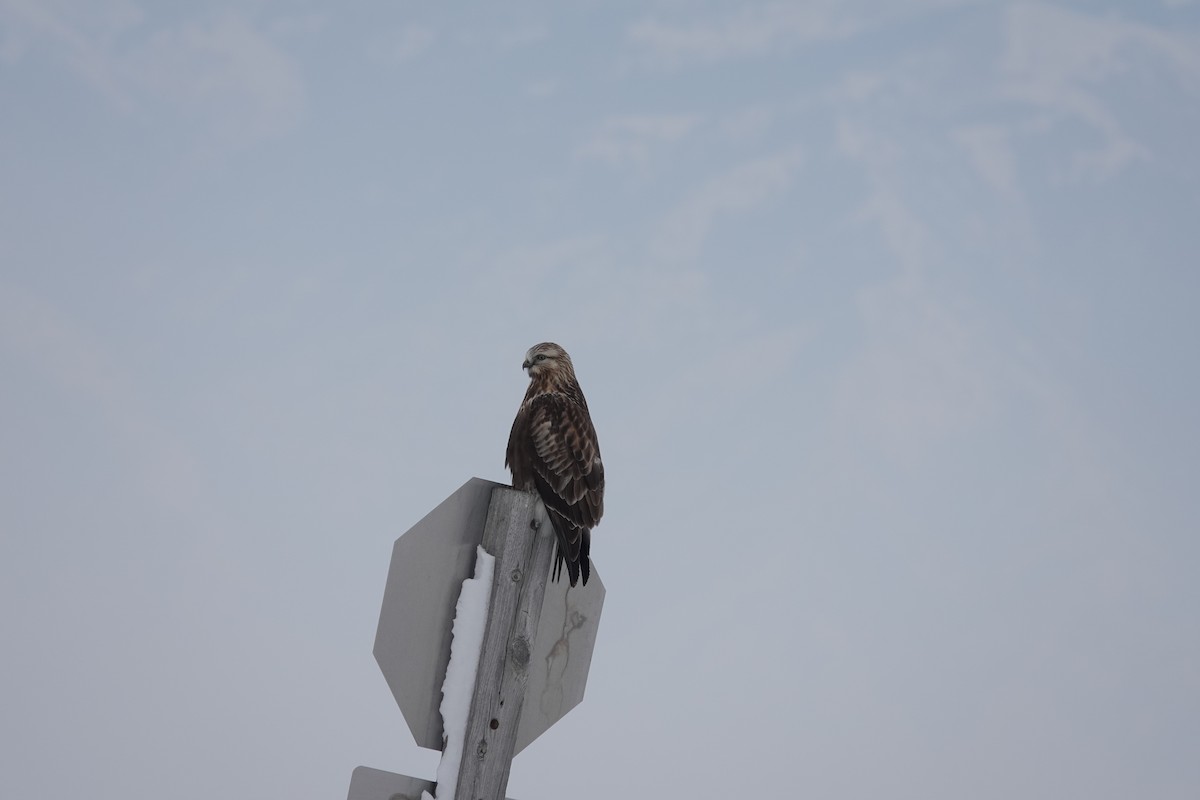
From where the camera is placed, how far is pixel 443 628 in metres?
3.66

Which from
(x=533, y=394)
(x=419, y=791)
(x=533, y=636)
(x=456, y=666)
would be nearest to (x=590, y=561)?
(x=533, y=636)

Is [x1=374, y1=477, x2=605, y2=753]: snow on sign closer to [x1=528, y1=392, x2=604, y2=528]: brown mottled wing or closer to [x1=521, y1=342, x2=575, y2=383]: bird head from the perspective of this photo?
[x1=528, y1=392, x2=604, y2=528]: brown mottled wing

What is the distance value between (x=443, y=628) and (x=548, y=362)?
2.05 metres

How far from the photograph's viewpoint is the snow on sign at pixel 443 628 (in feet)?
11.6

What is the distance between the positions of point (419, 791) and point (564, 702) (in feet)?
1.97

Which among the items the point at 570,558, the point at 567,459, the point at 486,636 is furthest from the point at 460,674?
the point at 567,459

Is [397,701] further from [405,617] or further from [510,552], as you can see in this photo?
[510,552]

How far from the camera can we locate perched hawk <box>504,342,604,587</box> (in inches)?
159

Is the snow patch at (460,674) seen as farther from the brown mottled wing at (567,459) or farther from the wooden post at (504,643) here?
the brown mottled wing at (567,459)

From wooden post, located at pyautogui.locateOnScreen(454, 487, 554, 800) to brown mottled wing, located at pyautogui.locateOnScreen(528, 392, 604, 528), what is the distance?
0.24 m

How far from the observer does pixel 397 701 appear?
355 centimetres

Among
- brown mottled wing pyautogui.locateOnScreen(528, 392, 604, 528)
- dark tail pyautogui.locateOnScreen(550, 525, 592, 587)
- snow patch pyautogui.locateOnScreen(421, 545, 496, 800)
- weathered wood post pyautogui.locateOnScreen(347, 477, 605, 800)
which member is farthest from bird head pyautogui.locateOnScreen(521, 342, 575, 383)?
snow patch pyautogui.locateOnScreen(421, 545, 496, 800)

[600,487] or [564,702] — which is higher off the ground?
[600,487]

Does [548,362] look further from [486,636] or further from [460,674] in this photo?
[460,674]
